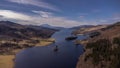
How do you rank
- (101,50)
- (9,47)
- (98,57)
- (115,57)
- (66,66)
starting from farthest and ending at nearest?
(9,47) → (66,66) → (101,50) → (98,57) → (115,57)

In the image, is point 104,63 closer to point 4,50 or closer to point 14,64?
point 14,64

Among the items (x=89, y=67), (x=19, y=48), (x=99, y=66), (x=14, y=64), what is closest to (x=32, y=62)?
(x=14, y=64)

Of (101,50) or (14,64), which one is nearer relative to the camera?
(101,50)

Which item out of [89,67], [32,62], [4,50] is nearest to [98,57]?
[89,67]

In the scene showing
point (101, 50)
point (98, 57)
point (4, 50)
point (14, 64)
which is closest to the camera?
point (98, 57)

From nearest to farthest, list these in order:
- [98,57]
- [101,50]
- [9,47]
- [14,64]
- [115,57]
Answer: [115,57]
[98,57]
[101,50]
[14,64]
[9,47]

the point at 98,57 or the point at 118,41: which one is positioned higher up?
the point at 118,41

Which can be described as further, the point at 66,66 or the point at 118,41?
the point at 66,66

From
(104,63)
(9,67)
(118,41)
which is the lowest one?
(9,67)

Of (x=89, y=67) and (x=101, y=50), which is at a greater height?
(x=101, y=50)

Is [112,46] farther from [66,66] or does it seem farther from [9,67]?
[9,67]
